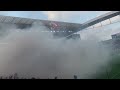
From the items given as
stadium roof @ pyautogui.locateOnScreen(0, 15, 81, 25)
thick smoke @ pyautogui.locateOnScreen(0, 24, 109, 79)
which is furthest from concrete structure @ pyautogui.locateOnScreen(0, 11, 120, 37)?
thick smoke @ pyautogui.locateOnScreen(0, 24, 109, 79)

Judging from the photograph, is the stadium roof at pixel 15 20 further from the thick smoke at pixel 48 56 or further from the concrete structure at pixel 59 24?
the thick smoke at pixel 48 56

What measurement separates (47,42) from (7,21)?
3811mm

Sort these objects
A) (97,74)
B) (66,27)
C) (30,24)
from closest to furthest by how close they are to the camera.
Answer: (97,74) → (30,24) → (66,27)

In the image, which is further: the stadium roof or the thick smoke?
the stadium roof

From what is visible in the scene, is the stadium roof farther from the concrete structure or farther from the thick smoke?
the thick smoke

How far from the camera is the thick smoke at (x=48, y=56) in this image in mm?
8844

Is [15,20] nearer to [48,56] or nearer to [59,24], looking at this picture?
[59,24]

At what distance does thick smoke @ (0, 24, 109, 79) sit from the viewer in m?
8.84

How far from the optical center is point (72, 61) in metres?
9.63

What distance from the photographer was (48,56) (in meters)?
9.25
